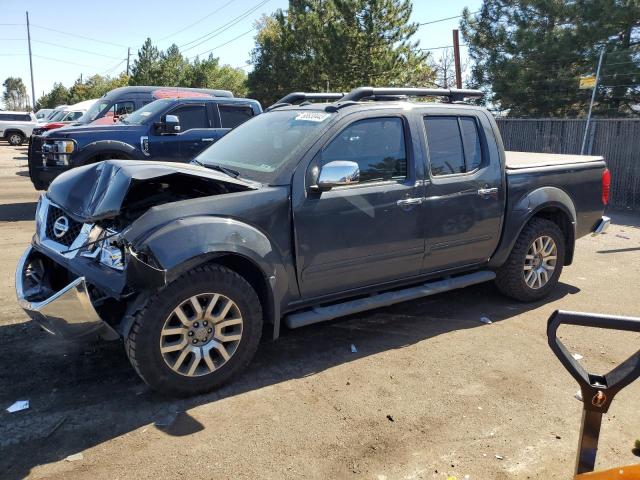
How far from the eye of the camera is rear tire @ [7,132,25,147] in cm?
2956

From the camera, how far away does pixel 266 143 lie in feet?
14.1

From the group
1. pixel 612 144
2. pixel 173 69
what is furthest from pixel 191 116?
pixel 173 69

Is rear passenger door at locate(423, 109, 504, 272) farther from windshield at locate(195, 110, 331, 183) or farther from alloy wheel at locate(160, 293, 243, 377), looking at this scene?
alloy wheel at locate(160, 293, 243, 377)

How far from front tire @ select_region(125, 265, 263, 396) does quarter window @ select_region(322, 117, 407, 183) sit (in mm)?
1209

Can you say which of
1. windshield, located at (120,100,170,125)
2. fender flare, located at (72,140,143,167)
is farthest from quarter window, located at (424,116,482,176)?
windshield, located at (120,100,170,125)

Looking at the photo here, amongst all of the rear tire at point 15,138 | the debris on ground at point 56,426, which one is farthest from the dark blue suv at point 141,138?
the rear tire at point 15,138

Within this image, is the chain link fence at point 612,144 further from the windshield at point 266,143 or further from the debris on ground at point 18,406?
the debris on ground at point 18,406

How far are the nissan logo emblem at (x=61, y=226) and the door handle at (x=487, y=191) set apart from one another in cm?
331

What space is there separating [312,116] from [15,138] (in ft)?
101

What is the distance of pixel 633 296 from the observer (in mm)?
5668

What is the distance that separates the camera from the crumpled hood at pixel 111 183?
3.34 meters

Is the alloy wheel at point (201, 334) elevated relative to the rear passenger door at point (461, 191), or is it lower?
lower

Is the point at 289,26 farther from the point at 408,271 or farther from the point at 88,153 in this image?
the point at 408,271

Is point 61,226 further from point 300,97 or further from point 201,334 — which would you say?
point 300,97
